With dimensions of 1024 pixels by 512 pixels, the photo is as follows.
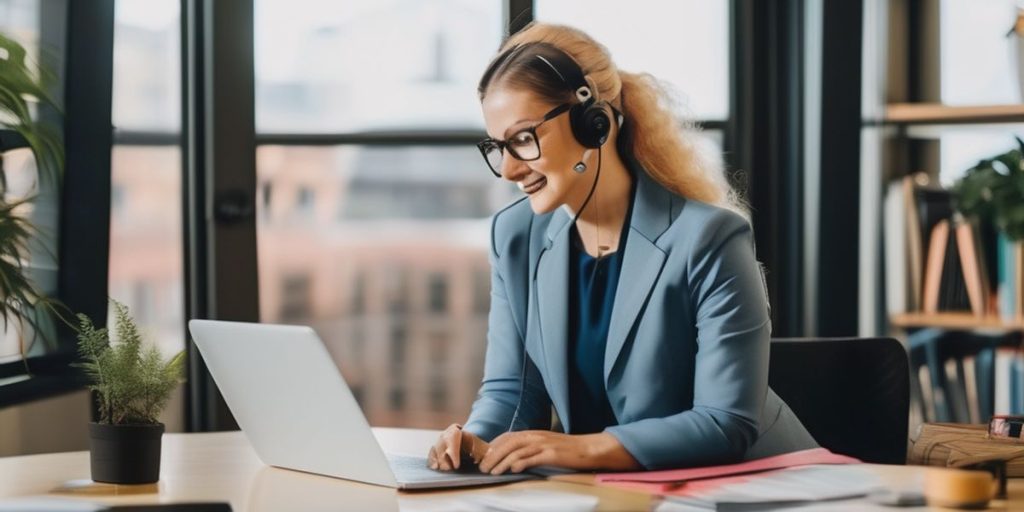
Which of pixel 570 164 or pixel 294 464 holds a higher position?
pixel 570 164

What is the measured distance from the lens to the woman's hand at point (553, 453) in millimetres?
1581

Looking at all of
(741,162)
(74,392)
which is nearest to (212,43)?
(74,392)

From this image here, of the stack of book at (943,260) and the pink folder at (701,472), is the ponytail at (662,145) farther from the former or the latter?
the stack of book at (943,260)

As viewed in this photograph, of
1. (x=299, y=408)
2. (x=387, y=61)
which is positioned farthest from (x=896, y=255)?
(x=299, y=408)

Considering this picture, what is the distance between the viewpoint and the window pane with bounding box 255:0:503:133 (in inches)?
137

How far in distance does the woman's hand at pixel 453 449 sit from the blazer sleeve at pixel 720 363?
6.9 inches

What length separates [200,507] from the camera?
149 cm

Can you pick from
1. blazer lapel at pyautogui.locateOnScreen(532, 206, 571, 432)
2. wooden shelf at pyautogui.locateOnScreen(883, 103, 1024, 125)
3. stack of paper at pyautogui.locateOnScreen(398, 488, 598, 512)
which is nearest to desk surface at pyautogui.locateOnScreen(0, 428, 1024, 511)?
stack of paper at pyautogui.locateOnScreen(398, 488, 598, 512)

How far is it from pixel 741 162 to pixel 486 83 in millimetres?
1817

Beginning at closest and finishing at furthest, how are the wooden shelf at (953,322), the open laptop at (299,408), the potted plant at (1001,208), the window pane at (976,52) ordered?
the open laptop at (299,408), the potted plant at (1001,208), the wooden shelf at (953,322), the window pane at (976,52)

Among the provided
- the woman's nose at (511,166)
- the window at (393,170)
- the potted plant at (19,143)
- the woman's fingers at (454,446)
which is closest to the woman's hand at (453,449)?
the woman's fingers at (454,446)

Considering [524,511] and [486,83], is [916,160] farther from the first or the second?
[524,511]

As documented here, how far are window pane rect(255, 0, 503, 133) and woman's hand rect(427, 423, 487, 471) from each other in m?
1.94

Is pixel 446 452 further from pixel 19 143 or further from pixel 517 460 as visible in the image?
pixel 19 143
